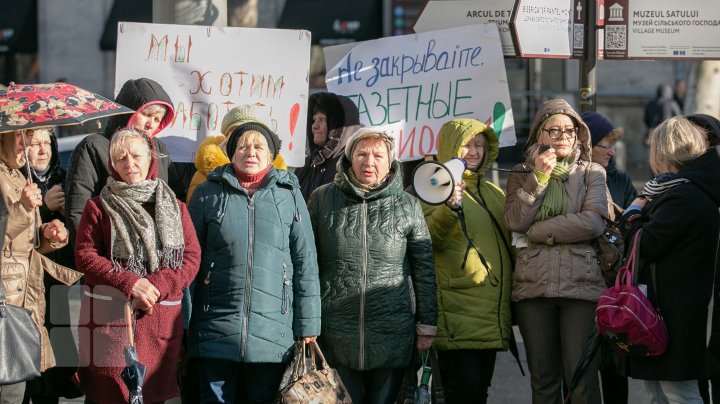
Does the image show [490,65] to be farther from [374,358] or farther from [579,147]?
[374,358]

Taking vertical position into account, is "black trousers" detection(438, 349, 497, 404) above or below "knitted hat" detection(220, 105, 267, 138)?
below

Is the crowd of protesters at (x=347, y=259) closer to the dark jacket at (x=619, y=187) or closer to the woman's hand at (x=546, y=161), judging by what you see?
the woman's hand at (x=546, y=161)

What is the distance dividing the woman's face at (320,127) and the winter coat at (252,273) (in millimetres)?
1260

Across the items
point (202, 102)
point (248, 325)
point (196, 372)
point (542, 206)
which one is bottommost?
point (196, 372)

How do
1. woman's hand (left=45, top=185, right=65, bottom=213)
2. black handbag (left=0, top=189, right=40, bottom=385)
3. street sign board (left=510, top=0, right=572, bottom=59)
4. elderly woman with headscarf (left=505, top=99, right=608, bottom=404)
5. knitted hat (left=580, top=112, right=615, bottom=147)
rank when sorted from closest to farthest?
black handbag (left=0, top=189, right=40, bottom=385)
elderly woman with headscarf (left=505, top=99, right=608, bottom=404)
woman's hand (left=45, top=185, right=65, bottom=213)
knitted hat (left=580, top=112, right=615, bottom=147)
street sign board (left=510, top=0, right=572, bottom=59)

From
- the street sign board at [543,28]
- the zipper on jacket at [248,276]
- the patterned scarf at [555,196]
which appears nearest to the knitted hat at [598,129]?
the street sign board at [543,28]

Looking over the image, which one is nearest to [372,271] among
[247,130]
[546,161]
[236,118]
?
[247,130]

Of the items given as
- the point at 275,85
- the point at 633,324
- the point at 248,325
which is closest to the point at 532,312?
the point at 633,324

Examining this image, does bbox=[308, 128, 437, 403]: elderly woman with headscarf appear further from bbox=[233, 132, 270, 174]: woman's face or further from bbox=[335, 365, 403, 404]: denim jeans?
bbox=[233, 132, 270, 174]: woman's face

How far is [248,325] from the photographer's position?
16.9 feet

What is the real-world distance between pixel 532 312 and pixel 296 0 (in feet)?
48.2

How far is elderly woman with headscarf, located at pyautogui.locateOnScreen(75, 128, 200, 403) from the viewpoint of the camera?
4992mm

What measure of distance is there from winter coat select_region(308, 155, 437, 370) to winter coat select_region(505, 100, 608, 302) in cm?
49

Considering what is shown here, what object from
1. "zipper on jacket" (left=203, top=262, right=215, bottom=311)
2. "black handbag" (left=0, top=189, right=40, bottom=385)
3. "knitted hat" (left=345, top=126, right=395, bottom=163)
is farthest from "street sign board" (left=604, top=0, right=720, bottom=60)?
"black handbag" (left=0, top=189, right=40, bottom=385)
